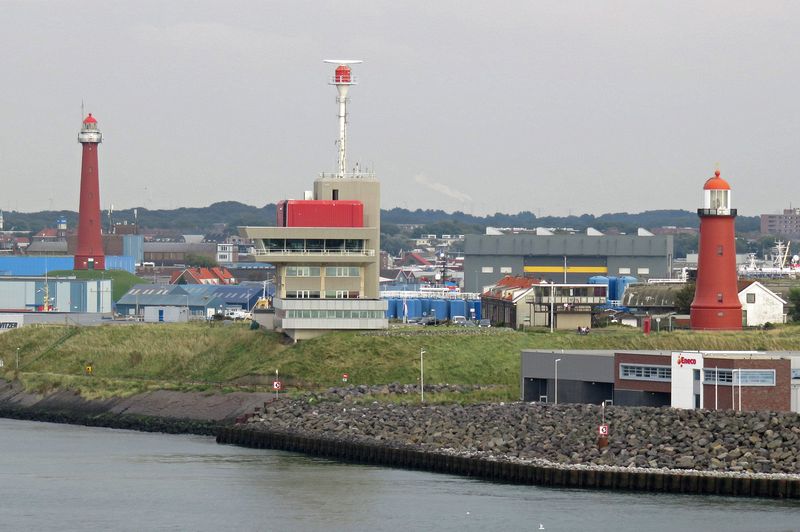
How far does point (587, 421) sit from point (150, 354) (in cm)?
3588

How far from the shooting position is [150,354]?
95.1 m

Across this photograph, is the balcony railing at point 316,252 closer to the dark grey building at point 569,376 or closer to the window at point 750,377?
the dark grey building at point 569,376

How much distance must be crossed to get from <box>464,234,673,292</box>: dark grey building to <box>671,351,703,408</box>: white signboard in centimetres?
9395

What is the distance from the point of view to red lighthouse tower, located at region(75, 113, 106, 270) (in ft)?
502

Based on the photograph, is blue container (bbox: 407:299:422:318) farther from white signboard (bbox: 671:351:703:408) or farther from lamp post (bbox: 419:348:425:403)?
white signboard (bbox: 671:351:703:408)

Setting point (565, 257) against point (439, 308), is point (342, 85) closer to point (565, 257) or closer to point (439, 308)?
point (439, 308)

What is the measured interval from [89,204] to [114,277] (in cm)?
686

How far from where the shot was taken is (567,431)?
64250 millimetres

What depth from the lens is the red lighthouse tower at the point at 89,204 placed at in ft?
502

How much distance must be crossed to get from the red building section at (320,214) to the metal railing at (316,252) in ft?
4.21

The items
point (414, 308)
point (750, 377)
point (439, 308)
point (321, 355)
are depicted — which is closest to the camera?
point (750, 377)

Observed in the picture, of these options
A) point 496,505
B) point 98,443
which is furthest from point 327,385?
point 496,505

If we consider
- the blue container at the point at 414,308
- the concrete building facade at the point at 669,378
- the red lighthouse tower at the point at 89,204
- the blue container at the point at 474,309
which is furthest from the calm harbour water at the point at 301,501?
the red lighthouse tower at the point at 89,204

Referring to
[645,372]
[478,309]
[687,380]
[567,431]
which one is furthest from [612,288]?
[567,431]
